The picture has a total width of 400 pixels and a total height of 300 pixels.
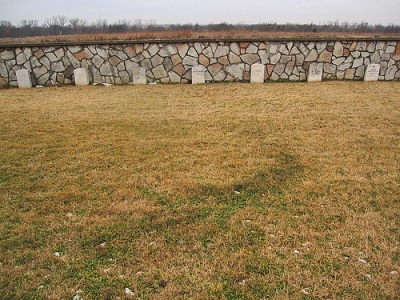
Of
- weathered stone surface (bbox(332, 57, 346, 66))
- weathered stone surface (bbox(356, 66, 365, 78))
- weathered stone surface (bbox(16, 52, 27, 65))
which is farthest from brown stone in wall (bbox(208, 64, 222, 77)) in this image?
weathered stone surface (bbox(16, 52, 27, 65))

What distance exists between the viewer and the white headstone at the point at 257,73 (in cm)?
1112

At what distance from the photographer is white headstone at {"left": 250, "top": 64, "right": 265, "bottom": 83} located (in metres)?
11.1

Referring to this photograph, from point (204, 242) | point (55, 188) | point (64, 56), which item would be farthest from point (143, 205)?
point (64, 56)

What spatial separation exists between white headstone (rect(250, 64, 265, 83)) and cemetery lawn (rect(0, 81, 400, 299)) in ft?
17.3

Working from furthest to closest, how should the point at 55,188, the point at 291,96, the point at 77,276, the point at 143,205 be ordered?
the point at 291,96 → the point at 55,188 → the point at 143,205 → the point at 77,276

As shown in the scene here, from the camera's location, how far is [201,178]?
3666mm

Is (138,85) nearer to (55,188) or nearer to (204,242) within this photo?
(55,188)

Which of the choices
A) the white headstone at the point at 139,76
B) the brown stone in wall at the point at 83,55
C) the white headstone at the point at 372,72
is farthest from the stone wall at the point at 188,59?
the white headstone at the point at 372,72

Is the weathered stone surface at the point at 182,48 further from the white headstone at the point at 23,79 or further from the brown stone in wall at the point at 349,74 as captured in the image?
the brown stone in wall at the point at 349,74

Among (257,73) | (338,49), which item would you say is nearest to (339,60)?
(338,49)

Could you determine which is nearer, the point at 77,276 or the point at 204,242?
the point at 77,276

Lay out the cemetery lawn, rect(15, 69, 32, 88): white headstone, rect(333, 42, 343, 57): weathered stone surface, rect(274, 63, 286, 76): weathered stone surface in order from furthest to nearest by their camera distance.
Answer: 1. rect(274, 63, 286, 76): weathered stone surface
2. rect(333, 42, 343, 57): weathered stone surface
3. rect(15, 69, 32, 88): white headstone
4. the cemetery lawn

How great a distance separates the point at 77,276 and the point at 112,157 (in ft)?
7.58

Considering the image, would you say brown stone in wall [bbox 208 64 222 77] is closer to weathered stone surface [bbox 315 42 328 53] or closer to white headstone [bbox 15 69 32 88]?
weathered stone surface [bbox 315 42 328 53]
